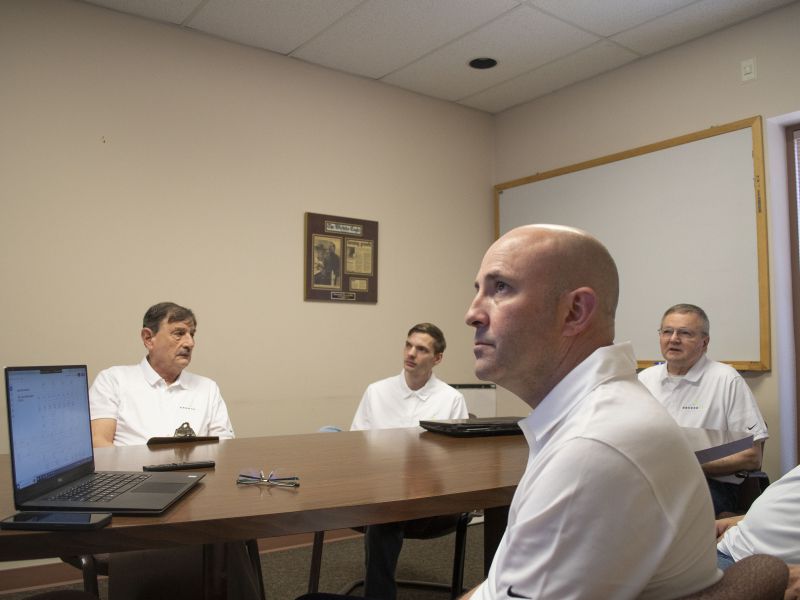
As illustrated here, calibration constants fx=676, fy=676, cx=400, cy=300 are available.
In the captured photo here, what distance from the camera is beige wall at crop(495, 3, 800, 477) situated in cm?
348

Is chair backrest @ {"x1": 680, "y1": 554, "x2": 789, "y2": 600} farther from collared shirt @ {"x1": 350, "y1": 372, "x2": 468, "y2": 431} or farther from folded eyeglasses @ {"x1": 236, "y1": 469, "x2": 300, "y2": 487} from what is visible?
collared shirt @ {"x1": 350, "y1": 372, "x2": 468, "y2": 431}

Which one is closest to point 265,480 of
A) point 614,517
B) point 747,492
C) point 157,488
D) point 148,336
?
point 157,488

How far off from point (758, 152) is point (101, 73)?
343 centimetres

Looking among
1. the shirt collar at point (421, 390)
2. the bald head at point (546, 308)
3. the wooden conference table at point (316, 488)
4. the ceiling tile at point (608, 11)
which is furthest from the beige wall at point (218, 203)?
the bald head at point (546, 308)

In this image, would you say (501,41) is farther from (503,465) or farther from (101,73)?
(503,465)

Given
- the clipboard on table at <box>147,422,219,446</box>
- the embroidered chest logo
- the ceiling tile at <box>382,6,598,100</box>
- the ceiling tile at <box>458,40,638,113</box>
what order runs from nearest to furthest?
1. the clipboard on table at <box>147,422,219,446</box>
2. the embroidered chest logo
3. the ceiling tile at <box>382,6,598,100</box>
4. the ceiling tile at <box>458,40,638,113</box>

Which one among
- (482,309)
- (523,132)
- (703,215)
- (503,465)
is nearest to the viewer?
(482,309)

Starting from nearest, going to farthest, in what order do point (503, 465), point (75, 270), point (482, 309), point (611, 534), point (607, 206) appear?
1. point (611, 534)
2. point (482, 309)
3. point (503, 465)
4. point (75, 270)
5. point (607, 206)

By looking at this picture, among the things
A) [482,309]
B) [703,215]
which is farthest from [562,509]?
[703,215]

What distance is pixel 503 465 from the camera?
1.78 metres

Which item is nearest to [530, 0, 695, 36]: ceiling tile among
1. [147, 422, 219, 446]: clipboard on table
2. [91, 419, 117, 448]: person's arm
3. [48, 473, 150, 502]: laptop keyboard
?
[147, 422, 219, 446]: clipboard on table

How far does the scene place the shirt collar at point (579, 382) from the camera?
957 millimetres

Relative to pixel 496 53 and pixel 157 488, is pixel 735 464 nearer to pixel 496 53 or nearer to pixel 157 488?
pixel 157 488

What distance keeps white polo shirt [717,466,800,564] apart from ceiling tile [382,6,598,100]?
8.97 feet
